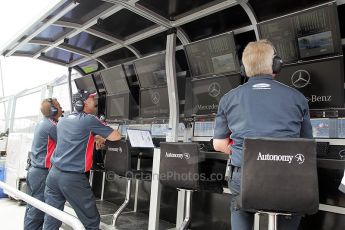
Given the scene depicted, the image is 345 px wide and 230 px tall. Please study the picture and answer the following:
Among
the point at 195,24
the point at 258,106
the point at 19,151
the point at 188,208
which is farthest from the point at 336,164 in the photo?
the point at 19,151

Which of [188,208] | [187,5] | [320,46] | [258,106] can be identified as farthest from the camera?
[187,5]

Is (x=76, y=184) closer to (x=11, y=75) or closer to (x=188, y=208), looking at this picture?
(x=188, y=208)

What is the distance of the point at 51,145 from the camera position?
3455 millimetres

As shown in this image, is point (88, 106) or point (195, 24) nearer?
point (88, 106)

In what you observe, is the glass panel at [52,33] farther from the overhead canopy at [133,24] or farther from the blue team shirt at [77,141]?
the blue team shirt at [77,141]

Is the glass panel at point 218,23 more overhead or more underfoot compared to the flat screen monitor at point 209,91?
more overhead

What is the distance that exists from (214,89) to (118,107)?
5.83ft

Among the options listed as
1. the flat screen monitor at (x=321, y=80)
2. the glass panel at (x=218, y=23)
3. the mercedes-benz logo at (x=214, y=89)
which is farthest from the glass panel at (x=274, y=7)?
the mercedes-benz logo at (x=214, y=89)

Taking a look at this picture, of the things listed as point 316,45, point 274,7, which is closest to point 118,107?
point 274,7

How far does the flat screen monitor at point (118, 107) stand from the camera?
436 cm

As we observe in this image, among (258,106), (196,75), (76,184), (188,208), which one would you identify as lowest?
(188,208)

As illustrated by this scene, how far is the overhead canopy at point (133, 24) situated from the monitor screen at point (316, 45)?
326mm

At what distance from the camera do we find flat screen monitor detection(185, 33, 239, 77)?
302cm

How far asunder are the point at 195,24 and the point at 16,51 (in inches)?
99.1
